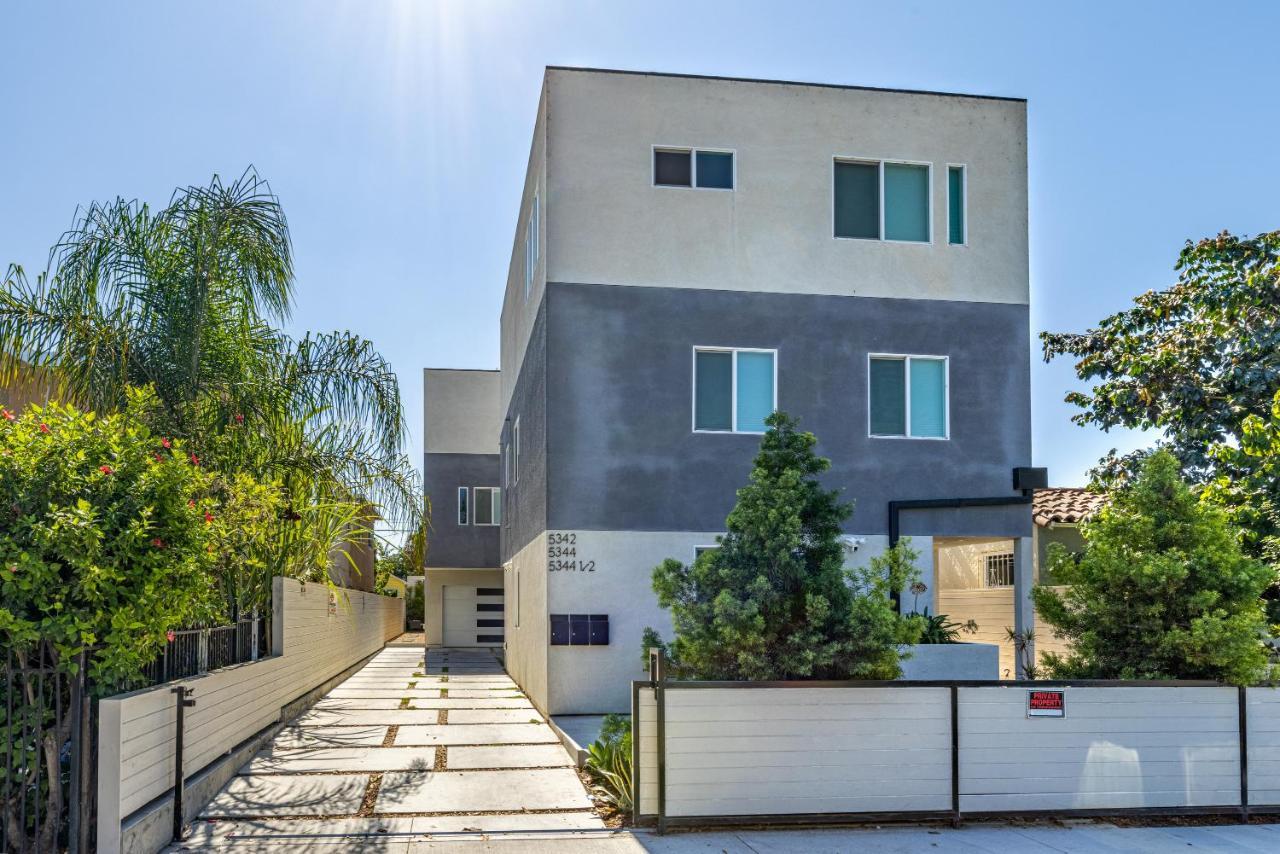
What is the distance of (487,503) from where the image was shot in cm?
3322

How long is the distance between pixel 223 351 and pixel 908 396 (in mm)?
8379

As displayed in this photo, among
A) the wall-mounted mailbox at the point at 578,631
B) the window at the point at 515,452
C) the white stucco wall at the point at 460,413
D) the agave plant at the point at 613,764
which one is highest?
the white stucco wall at the point at 460,413

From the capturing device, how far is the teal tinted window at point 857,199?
1512cm

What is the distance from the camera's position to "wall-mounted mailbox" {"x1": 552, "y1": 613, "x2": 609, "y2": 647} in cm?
1386

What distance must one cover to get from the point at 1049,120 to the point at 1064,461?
5260mm

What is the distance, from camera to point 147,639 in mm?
7270

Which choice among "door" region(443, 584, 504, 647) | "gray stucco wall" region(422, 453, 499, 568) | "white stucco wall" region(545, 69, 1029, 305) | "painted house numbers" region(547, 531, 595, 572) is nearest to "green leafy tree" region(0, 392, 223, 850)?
"painted house numbers" region(547, 531, 595, 572)

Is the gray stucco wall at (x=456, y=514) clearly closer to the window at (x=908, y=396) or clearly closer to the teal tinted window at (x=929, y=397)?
the window at (x=908, y=396)

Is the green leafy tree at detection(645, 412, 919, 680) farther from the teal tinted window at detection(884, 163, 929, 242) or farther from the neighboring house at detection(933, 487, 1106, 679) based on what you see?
the neighboring house at detection(933, 487, 1106, 679)

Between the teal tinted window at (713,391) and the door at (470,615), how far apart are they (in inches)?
862

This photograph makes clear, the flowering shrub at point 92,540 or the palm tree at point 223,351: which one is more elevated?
the palm tree at point 223,351

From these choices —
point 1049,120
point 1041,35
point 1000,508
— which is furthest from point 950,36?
point 1000,508

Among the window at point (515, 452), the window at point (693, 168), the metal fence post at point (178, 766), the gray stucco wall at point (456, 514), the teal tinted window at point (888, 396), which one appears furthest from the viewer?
the gray stucco wall at point (456, 514)

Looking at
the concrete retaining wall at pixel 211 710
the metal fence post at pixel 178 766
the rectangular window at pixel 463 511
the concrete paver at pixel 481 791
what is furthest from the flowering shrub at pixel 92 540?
the rectangular window at pixel 463 511
